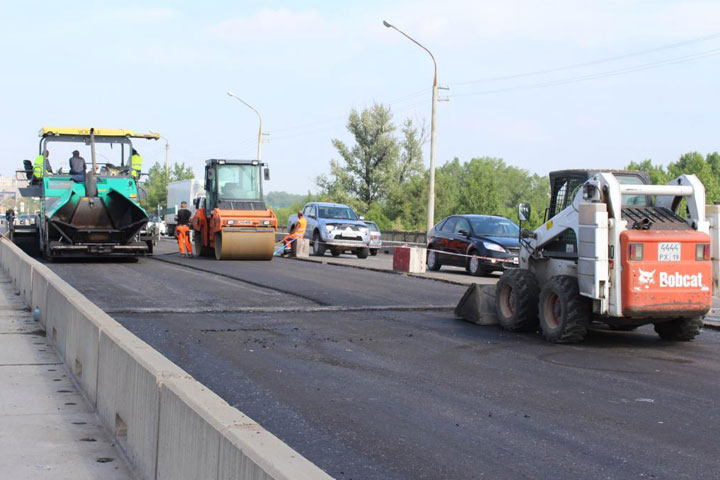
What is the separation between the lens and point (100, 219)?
80.2 feet

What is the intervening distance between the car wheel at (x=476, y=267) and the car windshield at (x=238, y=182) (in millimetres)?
7492

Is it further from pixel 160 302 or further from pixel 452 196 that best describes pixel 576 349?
pixel 452 196

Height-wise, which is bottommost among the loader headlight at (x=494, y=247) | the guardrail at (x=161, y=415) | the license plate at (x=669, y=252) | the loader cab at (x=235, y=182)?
the guardrail at (x=161, y=415)

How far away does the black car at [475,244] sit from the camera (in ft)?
77.7

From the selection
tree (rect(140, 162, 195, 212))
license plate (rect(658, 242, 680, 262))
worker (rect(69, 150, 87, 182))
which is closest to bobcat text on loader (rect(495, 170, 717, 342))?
license plate (rect(658, 242, 680, 262))

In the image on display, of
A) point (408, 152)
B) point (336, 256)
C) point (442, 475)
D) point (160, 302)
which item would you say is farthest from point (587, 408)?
point (408, 152)

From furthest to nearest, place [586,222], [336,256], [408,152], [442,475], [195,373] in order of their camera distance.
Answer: [408,152] < [336,256] < [586,222] < [195,373] < [442,475]

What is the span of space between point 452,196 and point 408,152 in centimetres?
790

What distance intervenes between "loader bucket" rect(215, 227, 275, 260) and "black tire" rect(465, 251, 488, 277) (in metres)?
6.40

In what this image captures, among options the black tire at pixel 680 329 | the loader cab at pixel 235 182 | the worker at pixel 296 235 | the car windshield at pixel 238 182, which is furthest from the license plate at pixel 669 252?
the worker at pixel 296 235

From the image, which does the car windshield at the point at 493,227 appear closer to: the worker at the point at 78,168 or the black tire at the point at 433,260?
the black tire at the point at 433,260

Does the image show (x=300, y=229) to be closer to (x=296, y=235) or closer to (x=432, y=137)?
(x=296, y=235)

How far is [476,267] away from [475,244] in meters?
0.63

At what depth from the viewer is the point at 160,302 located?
1505 centimetres
